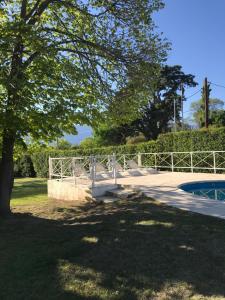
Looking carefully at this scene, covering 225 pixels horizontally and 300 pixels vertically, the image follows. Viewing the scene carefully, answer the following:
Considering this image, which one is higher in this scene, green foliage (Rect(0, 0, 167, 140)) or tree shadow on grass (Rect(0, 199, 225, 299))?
green foliage (Rect(0, 0, 167, 140))

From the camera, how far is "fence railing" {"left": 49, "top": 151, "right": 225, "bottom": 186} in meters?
14.4

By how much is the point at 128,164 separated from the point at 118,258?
13937 millimetres

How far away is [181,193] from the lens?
10938 millimetres

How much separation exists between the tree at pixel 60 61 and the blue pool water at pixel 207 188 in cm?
495

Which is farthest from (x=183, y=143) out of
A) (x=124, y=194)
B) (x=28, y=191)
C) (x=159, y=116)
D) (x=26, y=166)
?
(x=159, y=116)

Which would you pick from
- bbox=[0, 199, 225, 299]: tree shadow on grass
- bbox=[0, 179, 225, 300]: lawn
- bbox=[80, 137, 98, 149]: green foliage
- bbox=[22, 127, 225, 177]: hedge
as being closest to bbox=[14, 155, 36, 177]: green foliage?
bbox=[22, 127, 225, 177]: hedge

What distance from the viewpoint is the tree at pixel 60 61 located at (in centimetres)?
835

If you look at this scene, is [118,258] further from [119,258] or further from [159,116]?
[159,116]

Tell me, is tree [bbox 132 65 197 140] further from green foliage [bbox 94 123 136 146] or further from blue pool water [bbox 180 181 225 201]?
blue pool water [bbox 180 181 225 201]

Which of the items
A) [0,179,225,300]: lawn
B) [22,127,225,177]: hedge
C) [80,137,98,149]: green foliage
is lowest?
[0,179,225,300]: lawn

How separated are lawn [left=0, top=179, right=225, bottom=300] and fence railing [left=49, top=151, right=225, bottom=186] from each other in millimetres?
5210

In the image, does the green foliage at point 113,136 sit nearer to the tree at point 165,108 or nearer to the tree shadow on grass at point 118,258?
the tree at point 165,108

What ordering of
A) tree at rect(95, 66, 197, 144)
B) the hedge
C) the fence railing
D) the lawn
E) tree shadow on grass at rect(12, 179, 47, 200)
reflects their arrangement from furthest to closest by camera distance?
tree at rect(95, 66, 197, 144) → the hedge → tree shadow on grass at rect(12, 179, 47, 200) → the fence railing → the lawn

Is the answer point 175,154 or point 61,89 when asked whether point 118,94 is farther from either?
point 175,154
